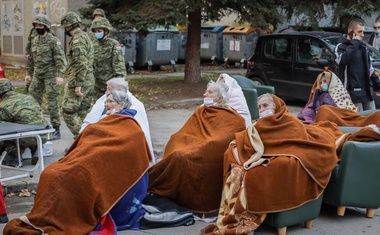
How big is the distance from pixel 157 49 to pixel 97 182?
51.7ft

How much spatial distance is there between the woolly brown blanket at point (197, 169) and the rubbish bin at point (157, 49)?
14.2m

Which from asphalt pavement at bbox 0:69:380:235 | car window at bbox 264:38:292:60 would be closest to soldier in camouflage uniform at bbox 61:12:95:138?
asphalt pavement at bbox 0:69:380:235

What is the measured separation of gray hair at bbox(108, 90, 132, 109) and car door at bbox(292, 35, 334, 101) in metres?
7.91

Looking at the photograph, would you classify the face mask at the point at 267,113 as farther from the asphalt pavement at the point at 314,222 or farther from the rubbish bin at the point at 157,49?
the rubbish bin at the point at 157,49

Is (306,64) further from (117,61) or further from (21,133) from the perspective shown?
(21,133)

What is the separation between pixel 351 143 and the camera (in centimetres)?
640

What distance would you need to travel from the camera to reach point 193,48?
15992 millimetres

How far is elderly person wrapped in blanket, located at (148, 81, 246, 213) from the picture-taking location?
656cm

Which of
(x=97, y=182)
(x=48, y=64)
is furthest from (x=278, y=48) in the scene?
(x=97, y=182)

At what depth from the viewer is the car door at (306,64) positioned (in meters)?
13.9

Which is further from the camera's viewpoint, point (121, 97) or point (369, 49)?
point (369, 49)

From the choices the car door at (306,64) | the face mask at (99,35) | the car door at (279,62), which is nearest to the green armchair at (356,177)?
the face mask at (99,35)

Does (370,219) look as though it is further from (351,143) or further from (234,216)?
(234,216)

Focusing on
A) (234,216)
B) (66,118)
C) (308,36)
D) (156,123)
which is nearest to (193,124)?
(234,216)
